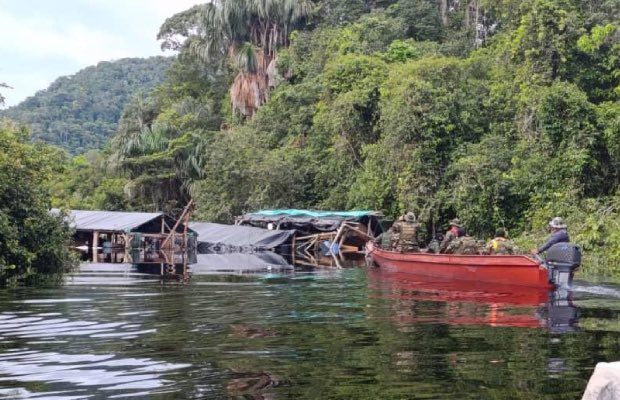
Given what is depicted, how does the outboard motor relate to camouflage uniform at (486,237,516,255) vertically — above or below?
below

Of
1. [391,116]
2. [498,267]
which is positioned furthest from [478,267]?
[391,116]

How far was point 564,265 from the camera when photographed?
52.8 feet

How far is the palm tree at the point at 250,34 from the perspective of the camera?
51.5 m

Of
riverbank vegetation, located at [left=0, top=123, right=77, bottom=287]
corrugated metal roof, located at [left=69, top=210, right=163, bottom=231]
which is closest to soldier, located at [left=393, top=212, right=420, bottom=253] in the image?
riverbank vegetation, located at [left=0, top=123, right=77, bottom=287]

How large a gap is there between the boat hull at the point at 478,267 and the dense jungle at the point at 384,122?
6.39 meters

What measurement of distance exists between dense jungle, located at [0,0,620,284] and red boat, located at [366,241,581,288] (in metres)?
6.56

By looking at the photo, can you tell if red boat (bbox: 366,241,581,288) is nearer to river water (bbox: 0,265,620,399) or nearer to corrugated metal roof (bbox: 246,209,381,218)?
river water (bbox: 0,265,620,399)

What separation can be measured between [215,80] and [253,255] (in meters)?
29.3

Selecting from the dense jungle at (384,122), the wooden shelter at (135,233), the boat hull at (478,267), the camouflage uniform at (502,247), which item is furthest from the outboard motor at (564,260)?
the wooden shelter at (135,233)

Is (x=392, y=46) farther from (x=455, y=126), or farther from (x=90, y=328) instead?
(x=90, y=328)

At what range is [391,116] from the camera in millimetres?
35844

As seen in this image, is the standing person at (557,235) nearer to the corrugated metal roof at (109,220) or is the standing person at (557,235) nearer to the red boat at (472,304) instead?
the red boat at (472,304)

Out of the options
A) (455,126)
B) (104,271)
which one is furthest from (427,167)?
(104,271)

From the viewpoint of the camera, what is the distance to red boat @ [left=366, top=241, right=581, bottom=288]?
16.1 meters
